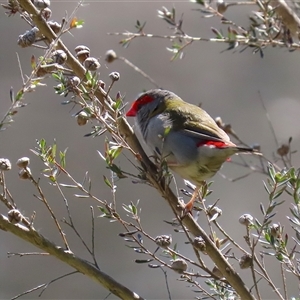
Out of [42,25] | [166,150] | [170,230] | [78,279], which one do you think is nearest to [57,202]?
[78,279]

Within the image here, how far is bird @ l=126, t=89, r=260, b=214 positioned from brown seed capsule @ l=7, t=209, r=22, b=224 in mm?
949

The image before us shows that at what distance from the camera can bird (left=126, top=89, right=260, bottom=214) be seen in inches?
87.9

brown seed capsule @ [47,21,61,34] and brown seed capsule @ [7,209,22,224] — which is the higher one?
brown seed capsule @ [47,21,61,34]

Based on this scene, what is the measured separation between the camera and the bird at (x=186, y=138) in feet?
7.32

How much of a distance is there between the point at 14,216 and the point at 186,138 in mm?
1230

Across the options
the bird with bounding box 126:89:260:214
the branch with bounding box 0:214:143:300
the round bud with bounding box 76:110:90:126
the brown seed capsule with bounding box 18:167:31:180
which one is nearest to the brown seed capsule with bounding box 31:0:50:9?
the round bud with bounding box 76:110:90:126

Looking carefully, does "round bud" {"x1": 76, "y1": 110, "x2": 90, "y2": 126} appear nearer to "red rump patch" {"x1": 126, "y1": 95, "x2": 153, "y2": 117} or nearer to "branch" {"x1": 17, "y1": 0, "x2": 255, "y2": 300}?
"branch" {"x1": 17, "y1": 0, "x2": 255, "y2": 300}

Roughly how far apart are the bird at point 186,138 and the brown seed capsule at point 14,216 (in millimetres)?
949

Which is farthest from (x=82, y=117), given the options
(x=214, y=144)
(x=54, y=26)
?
(x=214, y=144)

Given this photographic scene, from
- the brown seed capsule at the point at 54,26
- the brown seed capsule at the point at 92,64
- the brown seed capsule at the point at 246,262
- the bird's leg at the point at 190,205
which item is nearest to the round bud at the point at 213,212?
the bird's leg at the point at 190,205

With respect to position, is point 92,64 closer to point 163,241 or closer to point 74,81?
point 74,81

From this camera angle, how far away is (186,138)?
92.5 inches

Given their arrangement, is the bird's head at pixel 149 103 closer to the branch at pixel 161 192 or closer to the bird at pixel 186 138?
the bird at pixel 186 138

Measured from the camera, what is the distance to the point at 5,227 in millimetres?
1237
